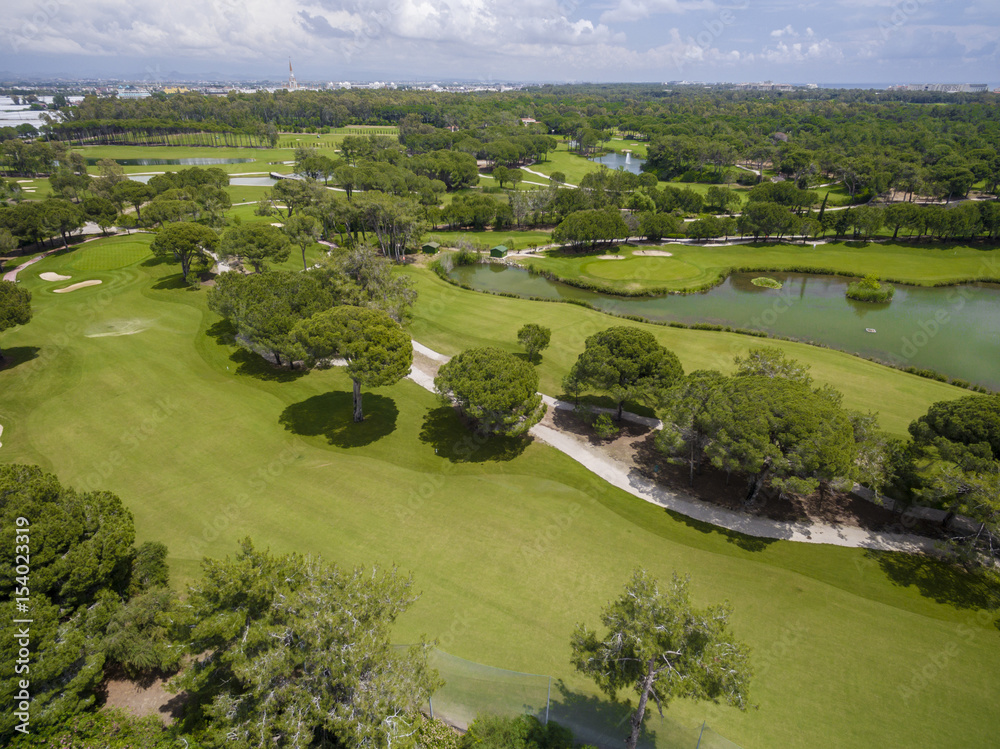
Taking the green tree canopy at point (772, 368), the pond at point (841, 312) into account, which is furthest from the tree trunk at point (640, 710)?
the pond at point (841, 312)

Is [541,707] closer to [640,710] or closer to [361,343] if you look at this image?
[640,710]

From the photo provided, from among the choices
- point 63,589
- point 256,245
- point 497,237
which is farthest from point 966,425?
point 497,237

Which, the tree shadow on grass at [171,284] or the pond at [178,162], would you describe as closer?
the tree shadow on grass at [171,284]

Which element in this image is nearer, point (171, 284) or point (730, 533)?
point (730, 533)

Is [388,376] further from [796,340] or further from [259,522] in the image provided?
[796,340]

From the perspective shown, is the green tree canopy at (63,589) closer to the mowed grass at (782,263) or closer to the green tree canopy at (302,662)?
the green tree canopy at (302,662)

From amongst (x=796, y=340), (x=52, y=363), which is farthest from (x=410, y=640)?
(x=796, y=340)
